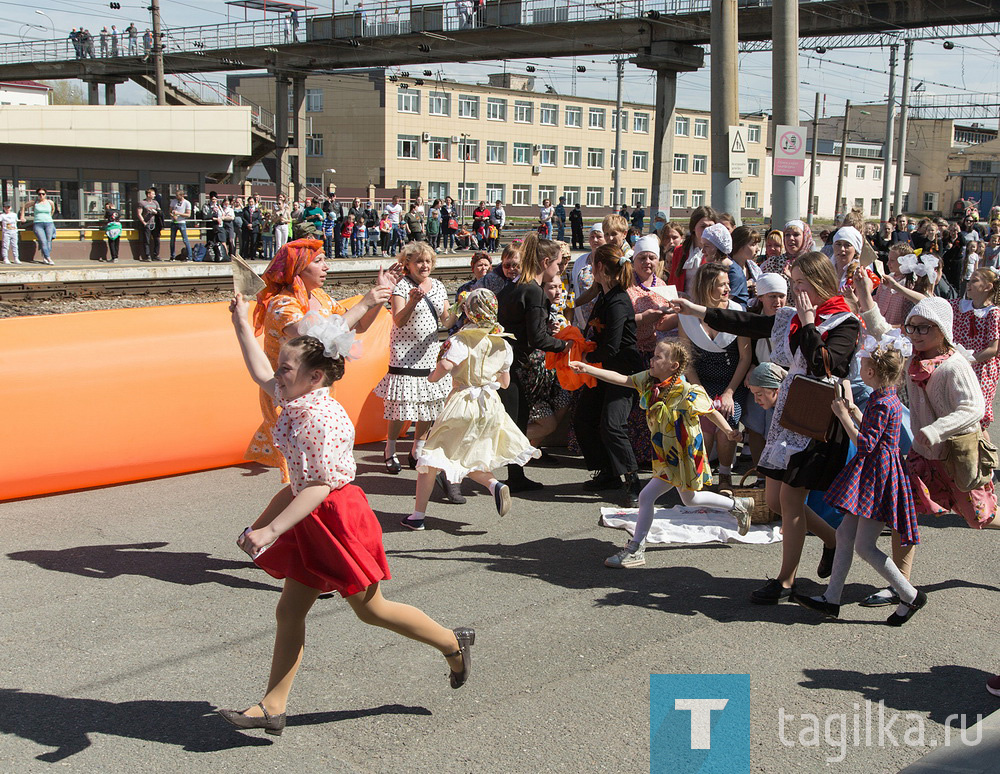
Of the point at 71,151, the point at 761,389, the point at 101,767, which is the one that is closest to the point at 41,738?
the point at 101,767

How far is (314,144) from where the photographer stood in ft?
224

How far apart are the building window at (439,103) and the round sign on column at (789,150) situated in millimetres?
56707

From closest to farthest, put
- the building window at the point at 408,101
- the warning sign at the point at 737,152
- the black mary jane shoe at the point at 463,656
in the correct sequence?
the black mary jane shoe at the point at 463,656 < the warning sign at the point at 737,152 < the building window at the point at 408,101

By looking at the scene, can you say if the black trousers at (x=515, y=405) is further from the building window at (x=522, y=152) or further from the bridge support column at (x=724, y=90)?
the building window at (x=522, y=152)

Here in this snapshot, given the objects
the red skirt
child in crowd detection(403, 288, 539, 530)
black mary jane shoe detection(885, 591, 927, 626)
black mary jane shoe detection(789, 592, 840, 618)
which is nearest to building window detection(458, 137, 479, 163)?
child in crowd detection(403, 288, 539, 530)

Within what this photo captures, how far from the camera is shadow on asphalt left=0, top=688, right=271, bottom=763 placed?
3811mm

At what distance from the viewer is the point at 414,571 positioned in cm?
568

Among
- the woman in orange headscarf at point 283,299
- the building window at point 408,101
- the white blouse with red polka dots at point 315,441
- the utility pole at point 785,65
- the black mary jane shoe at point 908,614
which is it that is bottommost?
the black mary jane shoe at point 908,614

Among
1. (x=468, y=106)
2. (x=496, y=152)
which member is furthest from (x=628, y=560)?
(x=496, y=152)

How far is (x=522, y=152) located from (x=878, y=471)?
69.1 m

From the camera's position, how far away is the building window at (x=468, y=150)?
67550 millimetres

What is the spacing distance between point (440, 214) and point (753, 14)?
469 inches

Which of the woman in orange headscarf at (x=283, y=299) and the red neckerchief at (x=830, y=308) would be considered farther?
the woman in orange headscarf at (x=283, y=299)

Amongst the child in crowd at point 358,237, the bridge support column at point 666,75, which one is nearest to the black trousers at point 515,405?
the child in crowd at point 358,237
